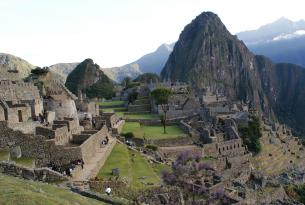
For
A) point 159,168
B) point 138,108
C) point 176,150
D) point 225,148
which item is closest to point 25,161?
point 159,168

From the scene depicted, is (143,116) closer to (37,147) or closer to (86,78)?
(37,147)

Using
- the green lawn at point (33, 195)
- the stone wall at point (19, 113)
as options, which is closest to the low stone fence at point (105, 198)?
the green lawn at point (33, 195)

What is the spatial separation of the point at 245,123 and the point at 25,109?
34191 mm

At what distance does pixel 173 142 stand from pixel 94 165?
71.9 ft

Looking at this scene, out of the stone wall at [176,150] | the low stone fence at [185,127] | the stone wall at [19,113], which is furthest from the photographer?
the low stone fence at [185,127]

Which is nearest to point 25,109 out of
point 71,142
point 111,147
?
point 71,142

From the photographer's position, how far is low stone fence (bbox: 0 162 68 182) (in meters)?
20.8

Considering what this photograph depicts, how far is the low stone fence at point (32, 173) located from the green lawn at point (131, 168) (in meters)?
4.00

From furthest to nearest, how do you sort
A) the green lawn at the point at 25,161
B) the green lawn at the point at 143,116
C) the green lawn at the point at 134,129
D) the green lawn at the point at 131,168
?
1. the green lawn at the point at 143,116
2. the green lawn at the point at 134,129
3. the green lawn at the point at 131,168
4. the green lawn at the point at 25,161

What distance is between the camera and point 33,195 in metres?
15.2

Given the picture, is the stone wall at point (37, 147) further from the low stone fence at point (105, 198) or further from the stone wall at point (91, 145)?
the low stone fence at point (105, 198)

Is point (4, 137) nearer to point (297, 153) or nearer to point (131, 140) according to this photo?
point (131, 140)

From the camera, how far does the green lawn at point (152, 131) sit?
49.0 metres

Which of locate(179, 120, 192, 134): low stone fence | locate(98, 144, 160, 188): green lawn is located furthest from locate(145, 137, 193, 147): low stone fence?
locate(98, 144, 160, 188): green lawn
